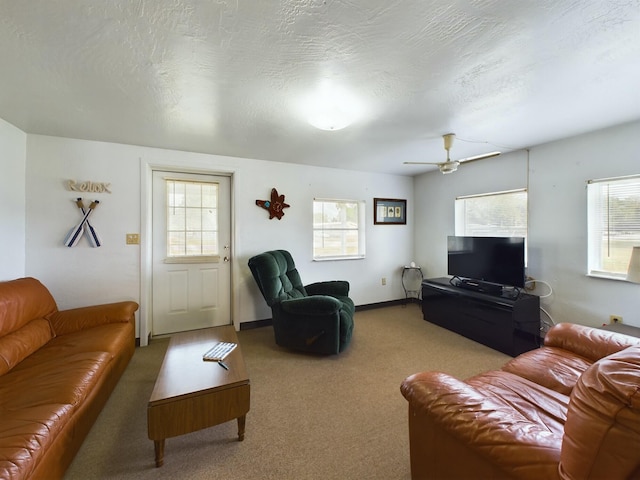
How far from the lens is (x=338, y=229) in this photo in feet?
13.8

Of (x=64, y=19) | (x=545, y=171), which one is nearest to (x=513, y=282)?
(x=545, y=171)

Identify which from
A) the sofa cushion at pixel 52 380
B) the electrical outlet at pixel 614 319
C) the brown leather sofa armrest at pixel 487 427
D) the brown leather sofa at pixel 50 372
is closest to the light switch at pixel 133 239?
the brown leather sofa at pixel 50 372

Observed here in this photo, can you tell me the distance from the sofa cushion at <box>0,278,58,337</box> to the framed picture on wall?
13.2 ft

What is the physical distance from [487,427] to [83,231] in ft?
12.0

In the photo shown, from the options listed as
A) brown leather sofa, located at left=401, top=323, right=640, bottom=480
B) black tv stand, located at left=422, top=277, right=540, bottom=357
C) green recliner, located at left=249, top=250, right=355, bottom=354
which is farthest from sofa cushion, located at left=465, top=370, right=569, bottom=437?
black tv stand, located at left=422, top=277, right=540, bottom=357

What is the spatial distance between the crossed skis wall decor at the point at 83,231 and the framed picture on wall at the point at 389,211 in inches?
146

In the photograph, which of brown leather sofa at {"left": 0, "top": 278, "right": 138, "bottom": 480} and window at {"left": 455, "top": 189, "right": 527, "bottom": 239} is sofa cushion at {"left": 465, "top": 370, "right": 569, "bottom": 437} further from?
window at {"left": 455, "top": 189, "right": 527, "bottom": 239}

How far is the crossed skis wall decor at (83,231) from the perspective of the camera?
270 centimetres

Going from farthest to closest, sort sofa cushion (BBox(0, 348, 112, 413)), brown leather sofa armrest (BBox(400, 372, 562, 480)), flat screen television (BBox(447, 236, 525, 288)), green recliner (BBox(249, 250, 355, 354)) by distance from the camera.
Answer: flat screen television (BBox(447, 236, 525, 288)) < green recliner (BBox(249, 250, 355, 354)) < sofa cushion (BBox(0, 348, 112, 413)) < brown leather sofa armrest (BBox(400, 372, 562, 480))

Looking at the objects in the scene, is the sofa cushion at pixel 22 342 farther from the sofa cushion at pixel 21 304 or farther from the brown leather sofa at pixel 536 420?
the brown leather sofa at pixel 536 420

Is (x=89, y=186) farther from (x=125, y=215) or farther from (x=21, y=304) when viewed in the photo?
(x=21, y=304)

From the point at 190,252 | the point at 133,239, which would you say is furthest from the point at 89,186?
the point at 190,252

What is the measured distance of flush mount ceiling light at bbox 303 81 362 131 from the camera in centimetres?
186

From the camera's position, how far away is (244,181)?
3.48 m
